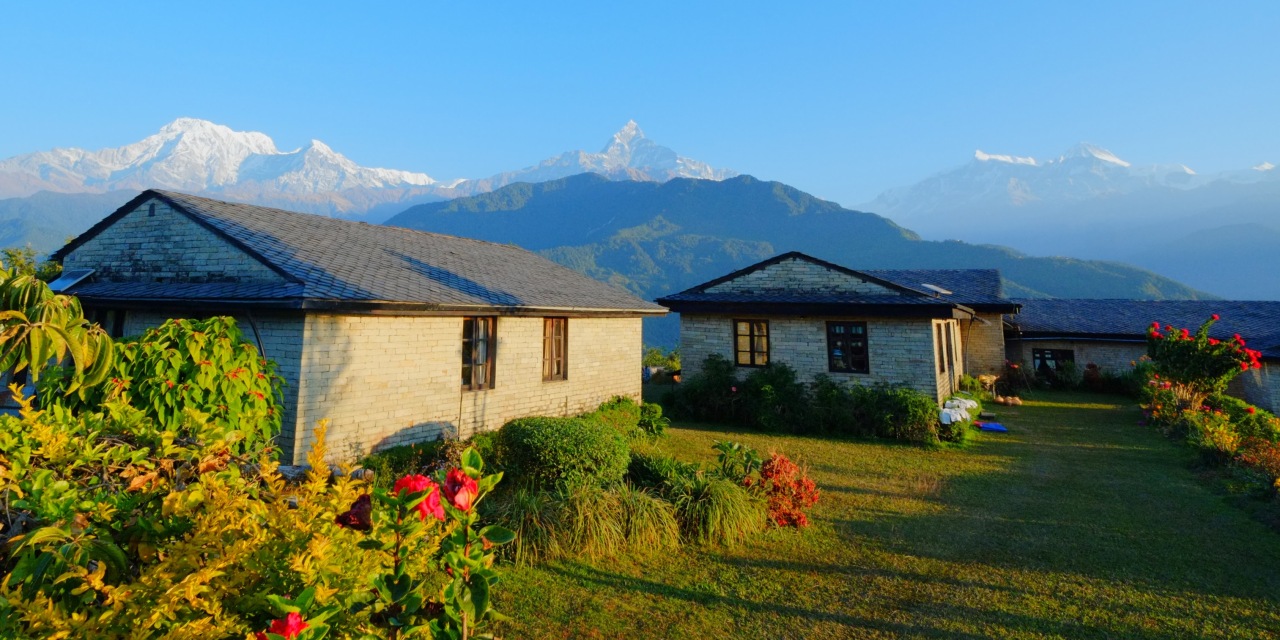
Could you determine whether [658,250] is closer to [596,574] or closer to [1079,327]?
[1079,327]

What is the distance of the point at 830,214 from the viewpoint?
490ft

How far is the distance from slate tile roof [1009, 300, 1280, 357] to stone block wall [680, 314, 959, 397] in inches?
449

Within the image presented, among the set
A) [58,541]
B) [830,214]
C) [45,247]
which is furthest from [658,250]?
[45,247]

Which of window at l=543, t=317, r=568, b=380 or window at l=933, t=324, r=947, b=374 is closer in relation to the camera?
window at l=543, t=317, r=568, b=380

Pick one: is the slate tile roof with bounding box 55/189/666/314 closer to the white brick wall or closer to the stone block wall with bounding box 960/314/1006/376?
the white brick wall

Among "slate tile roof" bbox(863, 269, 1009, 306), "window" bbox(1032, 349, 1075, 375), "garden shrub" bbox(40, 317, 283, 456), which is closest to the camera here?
"garden shrub" bbox(40, 317, 283, 456)

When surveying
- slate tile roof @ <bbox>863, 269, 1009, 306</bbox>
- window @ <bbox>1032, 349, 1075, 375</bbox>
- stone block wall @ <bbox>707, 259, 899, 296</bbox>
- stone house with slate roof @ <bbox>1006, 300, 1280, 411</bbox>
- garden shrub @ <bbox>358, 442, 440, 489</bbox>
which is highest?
slate tile roof @ <bbox>863, 269, 1009, 306</bbox>

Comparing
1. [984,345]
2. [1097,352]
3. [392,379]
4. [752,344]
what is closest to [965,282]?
[984,345]

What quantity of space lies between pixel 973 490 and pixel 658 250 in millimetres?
129747

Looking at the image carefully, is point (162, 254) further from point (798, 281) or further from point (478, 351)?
point (798, 281)

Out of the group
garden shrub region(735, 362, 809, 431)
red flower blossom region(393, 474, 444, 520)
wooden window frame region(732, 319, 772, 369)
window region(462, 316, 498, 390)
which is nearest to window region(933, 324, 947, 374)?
garden shrub region(735, 362, 809, 431)

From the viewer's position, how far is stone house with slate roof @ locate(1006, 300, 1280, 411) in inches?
818

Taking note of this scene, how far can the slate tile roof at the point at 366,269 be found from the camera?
28.3 ft

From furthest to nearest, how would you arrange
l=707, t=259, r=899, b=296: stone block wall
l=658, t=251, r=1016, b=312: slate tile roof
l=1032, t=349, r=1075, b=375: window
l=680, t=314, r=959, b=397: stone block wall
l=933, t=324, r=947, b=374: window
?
l=1032, t=349, r=1075, b=375: window, l=933, t=324, r=947, b=374: window, l=707, t=259, r=899, b=296: stone block wall, l=658, t=251, r=1016, b=312: slate tile roof, l=680, t=314, r=959, b=397: stone block wall
